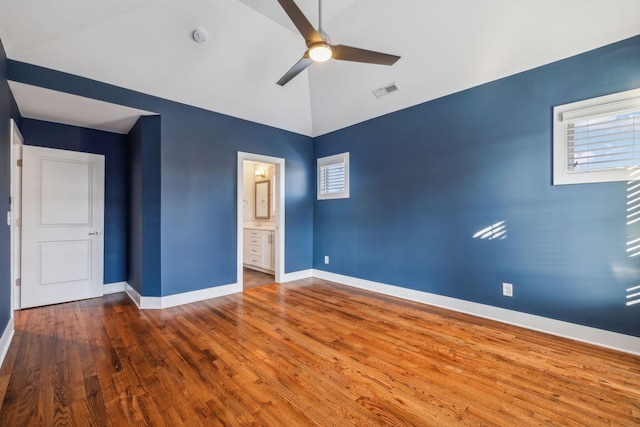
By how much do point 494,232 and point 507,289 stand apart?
0.61m

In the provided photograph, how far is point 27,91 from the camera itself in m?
2.76

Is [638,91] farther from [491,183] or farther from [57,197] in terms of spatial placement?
[57,197]

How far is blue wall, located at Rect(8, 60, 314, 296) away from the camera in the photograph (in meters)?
3.46

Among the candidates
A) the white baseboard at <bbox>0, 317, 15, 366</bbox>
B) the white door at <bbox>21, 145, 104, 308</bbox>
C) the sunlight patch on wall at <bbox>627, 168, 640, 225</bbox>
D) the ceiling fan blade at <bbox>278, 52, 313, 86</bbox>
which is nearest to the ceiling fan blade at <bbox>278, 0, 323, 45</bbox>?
the ceiling fan blade at <bbox>278, 52, 313, 86</bbox>

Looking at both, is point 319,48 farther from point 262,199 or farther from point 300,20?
point 262,199

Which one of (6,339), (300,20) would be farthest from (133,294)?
(300,20)

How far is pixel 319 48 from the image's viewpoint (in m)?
2.14

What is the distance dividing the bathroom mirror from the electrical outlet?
444cm

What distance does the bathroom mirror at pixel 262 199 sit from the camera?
6.07 metres

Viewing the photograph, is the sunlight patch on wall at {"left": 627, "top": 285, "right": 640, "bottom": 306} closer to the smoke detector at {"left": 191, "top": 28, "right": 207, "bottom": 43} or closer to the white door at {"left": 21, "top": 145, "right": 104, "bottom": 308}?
the smoke detector at {"left": 191, "top": 28, "right": 207, "bottom": 43}

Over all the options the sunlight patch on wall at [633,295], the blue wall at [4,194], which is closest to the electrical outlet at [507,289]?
the sunlight patch on wall at [633,295]

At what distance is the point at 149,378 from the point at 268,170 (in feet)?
15.2

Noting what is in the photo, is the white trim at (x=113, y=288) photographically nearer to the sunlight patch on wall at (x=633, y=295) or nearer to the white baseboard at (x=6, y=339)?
the white baseboard at (x=6, y=339)

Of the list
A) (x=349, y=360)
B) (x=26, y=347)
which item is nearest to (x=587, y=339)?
(x=349, y=360)
